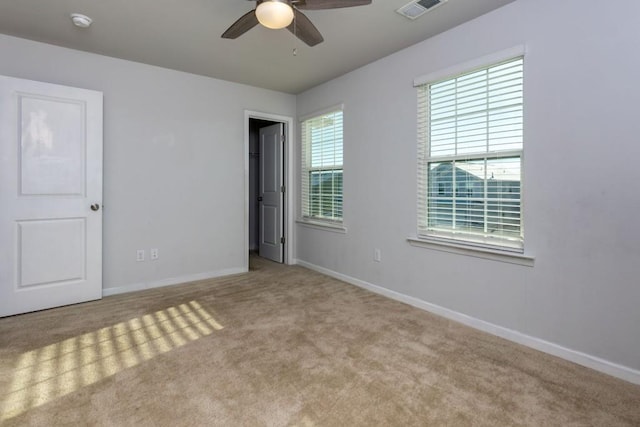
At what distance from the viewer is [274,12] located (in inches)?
74.1

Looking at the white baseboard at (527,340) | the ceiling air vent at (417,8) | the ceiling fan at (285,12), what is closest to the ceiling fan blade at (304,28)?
the ceiling fan at (285,12)

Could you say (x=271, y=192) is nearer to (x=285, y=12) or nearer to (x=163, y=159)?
(x=163, y=159)

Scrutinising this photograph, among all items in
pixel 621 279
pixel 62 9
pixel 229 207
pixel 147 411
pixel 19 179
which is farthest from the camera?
pixel 229 207

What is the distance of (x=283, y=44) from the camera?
10.4ft

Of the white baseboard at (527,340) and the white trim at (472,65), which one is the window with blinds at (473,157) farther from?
the white baseboard at (527,340)

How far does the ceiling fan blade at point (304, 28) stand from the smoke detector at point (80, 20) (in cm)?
175

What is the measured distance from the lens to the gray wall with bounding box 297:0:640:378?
1.99m

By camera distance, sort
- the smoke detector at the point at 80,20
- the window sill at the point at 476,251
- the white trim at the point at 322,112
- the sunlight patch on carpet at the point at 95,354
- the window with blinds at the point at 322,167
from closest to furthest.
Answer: the sunlight patch on carpet at the point at 95,354 < the window sill at the point at 476,251 < the smoke detector at the point at 80,20 < the white trim at the point at 322,112 < the window with blinds at the point at 322,167

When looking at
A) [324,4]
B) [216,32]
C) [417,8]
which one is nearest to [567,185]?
[417,8]

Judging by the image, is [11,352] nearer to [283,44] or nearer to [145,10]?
[145,10]

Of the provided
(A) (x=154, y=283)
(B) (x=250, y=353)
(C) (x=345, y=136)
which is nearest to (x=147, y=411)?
(B) (x=250, y=353)

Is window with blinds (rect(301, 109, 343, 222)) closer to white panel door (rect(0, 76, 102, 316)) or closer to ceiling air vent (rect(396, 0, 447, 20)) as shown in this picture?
ceiling air vent (rect(396, 0, 447, 20))

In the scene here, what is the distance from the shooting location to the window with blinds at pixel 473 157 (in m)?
2.51

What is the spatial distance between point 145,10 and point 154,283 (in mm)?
2767
